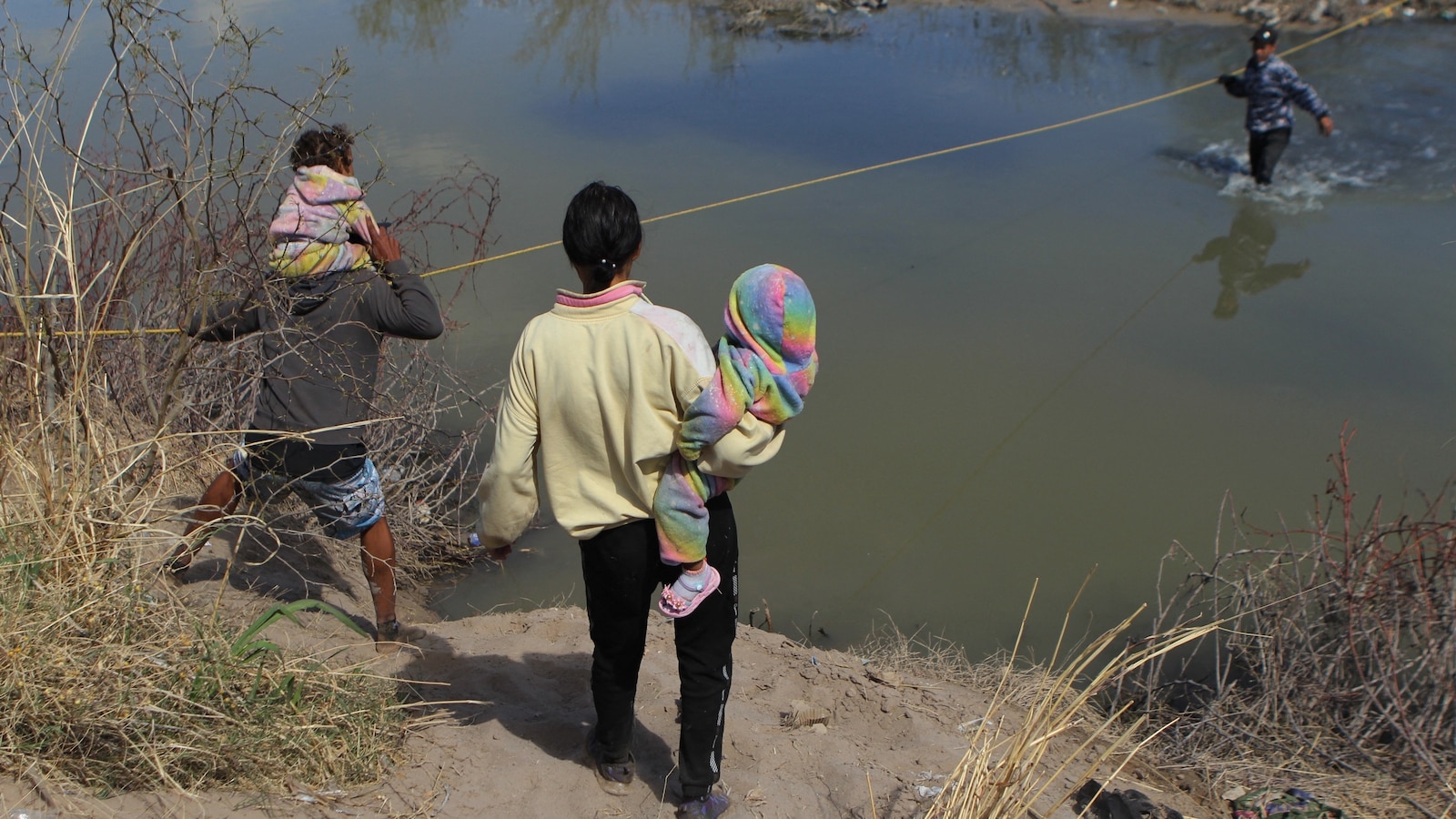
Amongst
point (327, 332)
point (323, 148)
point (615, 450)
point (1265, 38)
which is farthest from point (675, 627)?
point (1265, 38)

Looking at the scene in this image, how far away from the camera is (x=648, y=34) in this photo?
12.4 m

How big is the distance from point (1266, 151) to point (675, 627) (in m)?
7.27

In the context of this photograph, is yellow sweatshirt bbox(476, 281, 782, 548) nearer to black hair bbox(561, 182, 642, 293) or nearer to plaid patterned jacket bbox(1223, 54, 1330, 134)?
black hair bbox(561, 182, 642, 293)

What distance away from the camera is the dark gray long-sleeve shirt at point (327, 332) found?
10.0 feet

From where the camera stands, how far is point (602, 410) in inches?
87.7

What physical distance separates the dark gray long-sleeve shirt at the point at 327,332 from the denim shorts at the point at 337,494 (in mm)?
156

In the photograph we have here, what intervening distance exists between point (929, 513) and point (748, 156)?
4440 millimetres

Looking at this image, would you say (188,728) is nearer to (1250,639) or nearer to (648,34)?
(1250,639)

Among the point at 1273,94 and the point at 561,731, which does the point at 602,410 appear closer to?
the point at 561,731

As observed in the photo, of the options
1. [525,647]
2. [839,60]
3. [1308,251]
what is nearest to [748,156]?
[839,60]

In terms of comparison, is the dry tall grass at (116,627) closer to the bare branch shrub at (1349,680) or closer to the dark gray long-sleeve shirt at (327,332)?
the dark gray long-sleeve shirt at (327,332)

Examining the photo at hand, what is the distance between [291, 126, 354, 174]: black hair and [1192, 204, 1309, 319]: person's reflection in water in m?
5.31

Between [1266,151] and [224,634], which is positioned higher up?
[1266,151]

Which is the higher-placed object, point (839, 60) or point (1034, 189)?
point (839, 60)
